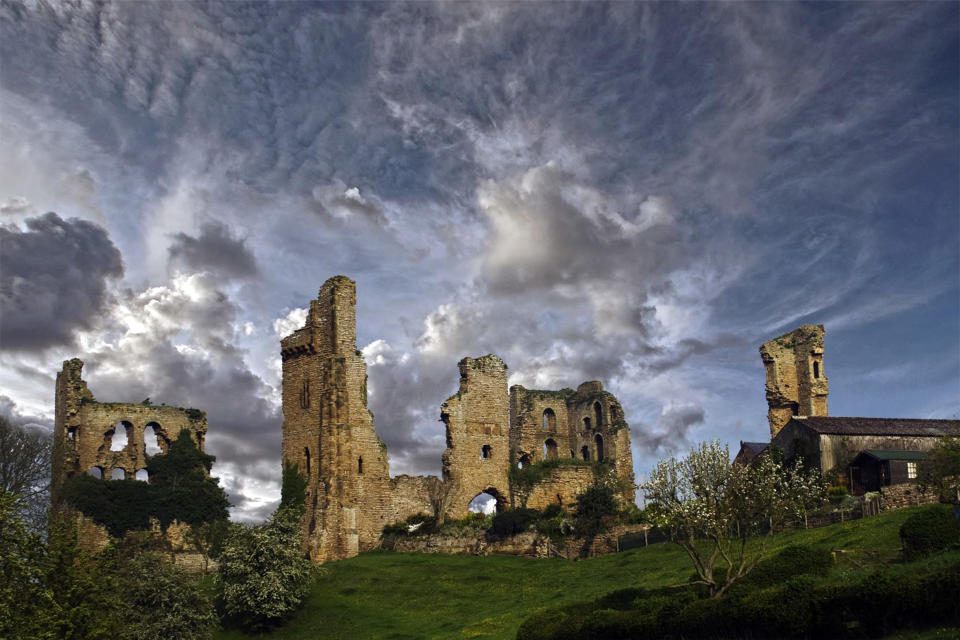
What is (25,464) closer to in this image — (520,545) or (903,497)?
(520,545)

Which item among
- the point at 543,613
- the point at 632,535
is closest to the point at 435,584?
the point at 632,535

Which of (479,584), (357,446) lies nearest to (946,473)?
(479,584)

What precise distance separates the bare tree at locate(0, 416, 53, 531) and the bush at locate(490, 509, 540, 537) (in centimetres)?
2827

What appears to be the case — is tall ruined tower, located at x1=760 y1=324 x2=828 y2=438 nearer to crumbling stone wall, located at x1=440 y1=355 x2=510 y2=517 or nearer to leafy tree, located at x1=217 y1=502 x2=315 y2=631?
crumbling stone wall, located at x1=440 y1=355 x2=510 y2=517

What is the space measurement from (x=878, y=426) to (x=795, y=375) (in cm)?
1055

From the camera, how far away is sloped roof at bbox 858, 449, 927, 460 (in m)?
48.8

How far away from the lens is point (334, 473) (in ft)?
177

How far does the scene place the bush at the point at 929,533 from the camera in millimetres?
26969

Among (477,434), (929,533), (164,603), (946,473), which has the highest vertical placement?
(477,434)

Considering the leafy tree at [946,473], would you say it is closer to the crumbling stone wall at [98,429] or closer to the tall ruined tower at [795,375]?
the tall ruined tower at [795,375]

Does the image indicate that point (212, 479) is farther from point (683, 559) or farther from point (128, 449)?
→ point (683, 559)

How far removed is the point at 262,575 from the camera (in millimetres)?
41000

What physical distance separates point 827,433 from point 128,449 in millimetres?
46462

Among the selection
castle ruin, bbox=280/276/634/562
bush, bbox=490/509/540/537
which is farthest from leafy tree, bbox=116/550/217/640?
bush, bbox=490/509/540/537
